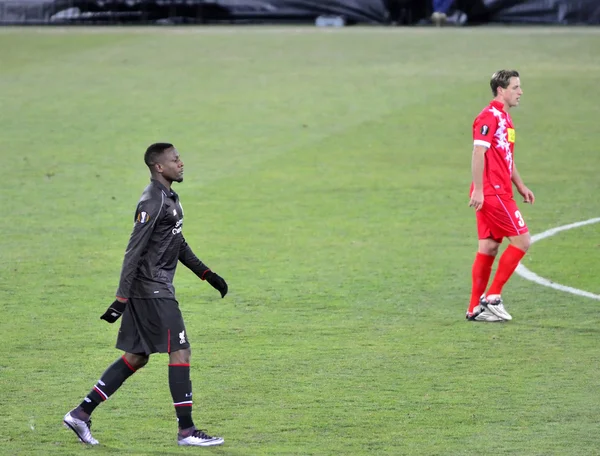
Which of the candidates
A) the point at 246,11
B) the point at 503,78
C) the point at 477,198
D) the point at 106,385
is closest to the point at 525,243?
the point at 477,198

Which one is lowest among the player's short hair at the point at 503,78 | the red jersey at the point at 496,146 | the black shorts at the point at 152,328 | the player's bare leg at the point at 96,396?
the player's bare leg at the point at 96,396

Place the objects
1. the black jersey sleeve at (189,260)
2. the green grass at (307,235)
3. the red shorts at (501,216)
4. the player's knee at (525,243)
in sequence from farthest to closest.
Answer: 1. the player's knee at (525,243)
2. the red shorts at (501,216)
3. the green grass at (307,235)
4. the black jersey sleeve at (189,260)

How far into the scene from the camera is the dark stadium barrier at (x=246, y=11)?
97.4ft

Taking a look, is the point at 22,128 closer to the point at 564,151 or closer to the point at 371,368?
the point at 564,151

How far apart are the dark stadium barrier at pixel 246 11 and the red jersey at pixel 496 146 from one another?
67.0 feet

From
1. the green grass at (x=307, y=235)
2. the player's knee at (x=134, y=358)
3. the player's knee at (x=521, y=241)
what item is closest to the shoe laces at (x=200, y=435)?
the green grass at (x=307, y=235)

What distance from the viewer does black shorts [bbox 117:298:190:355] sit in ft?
23.1

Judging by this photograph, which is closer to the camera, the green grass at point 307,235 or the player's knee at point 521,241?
the green grass at point 307,235

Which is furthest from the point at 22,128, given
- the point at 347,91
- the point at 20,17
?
the point at 20,17

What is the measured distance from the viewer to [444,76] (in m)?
23.6

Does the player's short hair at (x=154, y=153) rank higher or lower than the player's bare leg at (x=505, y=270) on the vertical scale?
higher

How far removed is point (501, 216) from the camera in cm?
983

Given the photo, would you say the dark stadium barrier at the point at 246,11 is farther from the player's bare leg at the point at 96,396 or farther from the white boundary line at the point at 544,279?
the player's bare leg at the point at 96,396

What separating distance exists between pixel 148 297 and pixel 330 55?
1929cm
